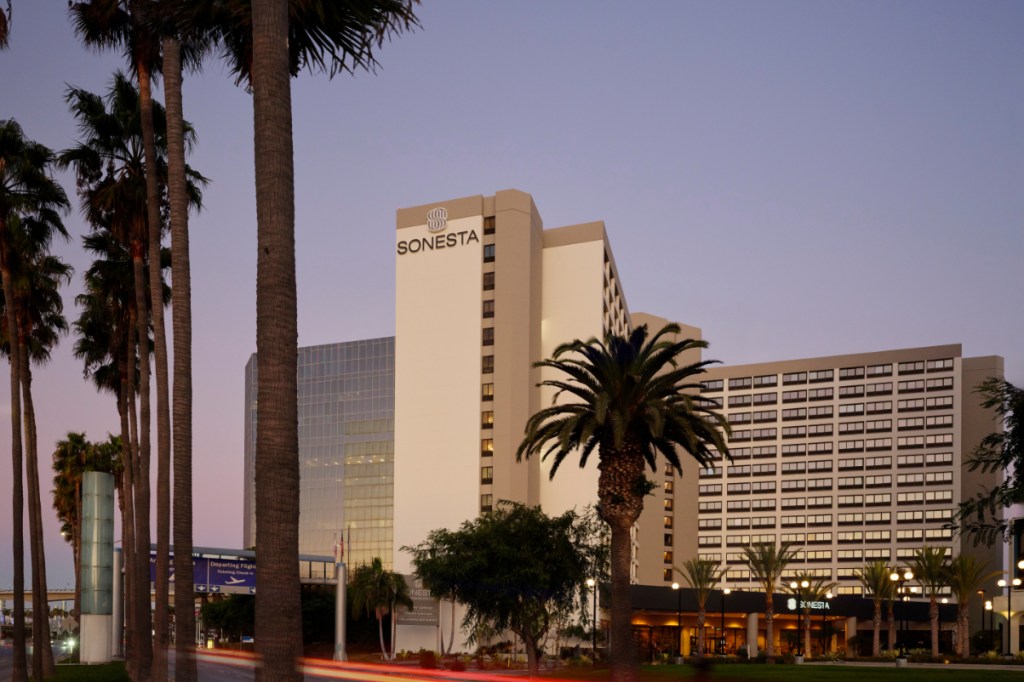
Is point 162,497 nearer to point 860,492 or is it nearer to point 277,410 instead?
point 277,410

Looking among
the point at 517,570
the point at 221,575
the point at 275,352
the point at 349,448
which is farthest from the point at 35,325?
the point at 349,448

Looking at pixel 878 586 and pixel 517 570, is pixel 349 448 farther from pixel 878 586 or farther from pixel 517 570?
pixel 517 570

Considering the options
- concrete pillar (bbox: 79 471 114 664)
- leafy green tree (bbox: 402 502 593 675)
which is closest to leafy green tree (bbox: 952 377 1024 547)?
leafy green tree (bbox: 402 502 593 675)

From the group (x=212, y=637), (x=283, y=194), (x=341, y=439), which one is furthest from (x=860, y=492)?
(x=283, y=194)

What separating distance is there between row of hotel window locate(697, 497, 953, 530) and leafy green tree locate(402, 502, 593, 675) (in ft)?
310

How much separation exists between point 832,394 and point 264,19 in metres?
166

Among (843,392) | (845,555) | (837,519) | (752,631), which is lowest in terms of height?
(752,631)

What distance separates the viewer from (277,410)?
1114 centimetres

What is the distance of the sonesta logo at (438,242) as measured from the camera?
4498 inches

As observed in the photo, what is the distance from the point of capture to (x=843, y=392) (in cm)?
16850

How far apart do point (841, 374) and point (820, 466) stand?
14.2 m

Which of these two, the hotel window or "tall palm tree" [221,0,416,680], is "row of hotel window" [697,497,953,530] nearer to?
the hotel window

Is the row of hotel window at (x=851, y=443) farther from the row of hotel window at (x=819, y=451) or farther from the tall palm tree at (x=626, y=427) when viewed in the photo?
the tall palm tree at (x=626, y=427)

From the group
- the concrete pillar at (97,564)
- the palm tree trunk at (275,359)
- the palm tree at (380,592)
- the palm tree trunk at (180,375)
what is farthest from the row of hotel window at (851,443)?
the palm tree trunk at (275,359)
